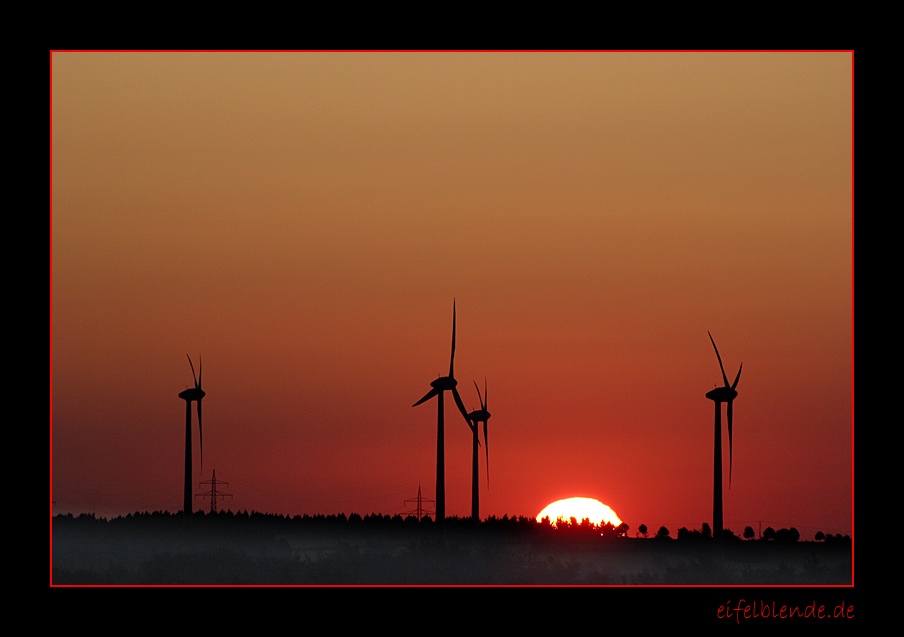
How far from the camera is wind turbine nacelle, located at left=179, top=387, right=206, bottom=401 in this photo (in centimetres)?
11262

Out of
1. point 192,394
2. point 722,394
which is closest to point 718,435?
point 722,394

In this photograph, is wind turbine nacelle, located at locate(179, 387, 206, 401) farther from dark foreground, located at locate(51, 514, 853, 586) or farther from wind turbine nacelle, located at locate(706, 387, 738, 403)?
wind turbine nacelle, located at locate(706, 387, 738, 403)

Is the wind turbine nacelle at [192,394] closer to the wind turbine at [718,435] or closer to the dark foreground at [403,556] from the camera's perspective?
the dark foreground at [403,556]

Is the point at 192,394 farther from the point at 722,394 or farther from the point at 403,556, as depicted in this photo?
the point at 722,394

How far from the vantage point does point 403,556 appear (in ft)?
333

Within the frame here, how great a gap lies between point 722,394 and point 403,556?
906 inches

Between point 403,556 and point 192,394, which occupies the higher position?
point 192,394

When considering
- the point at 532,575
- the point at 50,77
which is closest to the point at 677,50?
the point at 50,77

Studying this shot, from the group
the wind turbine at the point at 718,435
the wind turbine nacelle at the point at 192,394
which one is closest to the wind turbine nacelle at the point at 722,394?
Result: the wind turbine at the point at 718,435

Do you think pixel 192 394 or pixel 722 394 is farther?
pixel 192 394

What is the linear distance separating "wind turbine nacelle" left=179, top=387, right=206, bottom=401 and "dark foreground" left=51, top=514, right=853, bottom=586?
9.51 meters
